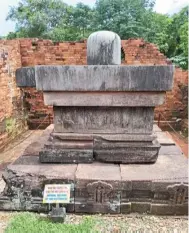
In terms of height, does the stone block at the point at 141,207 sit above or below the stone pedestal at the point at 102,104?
below

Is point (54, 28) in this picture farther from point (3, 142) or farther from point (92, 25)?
point (3, 142)

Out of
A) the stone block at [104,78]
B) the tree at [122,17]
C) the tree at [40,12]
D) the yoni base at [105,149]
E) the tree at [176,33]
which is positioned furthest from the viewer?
Answer: the tree at [176,33]

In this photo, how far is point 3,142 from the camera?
5.07m

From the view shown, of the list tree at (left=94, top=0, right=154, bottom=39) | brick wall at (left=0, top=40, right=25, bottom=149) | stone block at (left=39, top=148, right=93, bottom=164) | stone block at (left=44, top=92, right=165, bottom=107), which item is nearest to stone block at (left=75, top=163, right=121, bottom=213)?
stone block at (left=39, top=148, right=93, bottom=164)

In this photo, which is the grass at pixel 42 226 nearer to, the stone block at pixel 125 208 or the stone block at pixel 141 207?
the stone block at pixel 125 208

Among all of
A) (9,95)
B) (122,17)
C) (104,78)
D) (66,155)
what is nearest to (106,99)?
(104,78)

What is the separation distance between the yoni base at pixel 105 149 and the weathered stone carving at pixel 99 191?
16.9 inches

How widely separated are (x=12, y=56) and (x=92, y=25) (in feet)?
17.2

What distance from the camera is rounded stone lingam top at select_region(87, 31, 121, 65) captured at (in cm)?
296

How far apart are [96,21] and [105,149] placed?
8039mm

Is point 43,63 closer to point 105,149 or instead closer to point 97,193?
point 105,149

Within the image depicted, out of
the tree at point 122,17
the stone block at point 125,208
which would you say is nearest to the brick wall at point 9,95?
the stone block at point 125,208

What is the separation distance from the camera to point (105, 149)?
3018mm

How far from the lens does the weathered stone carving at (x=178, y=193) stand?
8.48 feet
